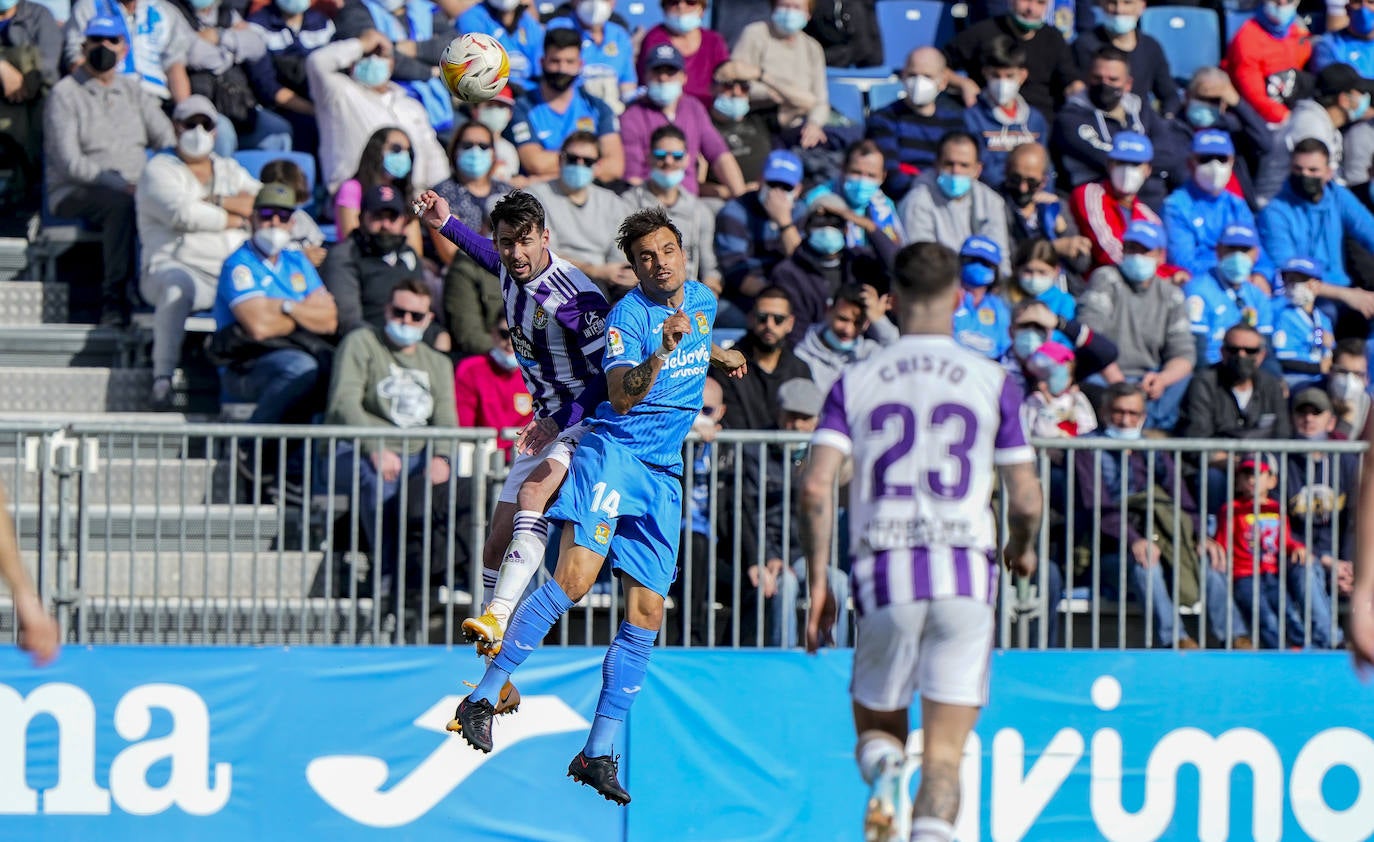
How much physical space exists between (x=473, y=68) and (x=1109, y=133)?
6.89 meters

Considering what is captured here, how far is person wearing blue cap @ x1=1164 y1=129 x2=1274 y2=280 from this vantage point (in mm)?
14938

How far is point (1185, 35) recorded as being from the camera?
1750 centimetres

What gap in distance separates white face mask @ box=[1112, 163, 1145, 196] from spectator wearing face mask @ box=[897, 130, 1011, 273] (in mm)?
1083

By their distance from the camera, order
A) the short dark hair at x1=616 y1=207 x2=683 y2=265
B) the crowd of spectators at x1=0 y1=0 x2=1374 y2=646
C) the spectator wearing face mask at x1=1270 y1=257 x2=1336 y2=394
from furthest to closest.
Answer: the spectator wearing face mask at x1=1270 y1=257 x2=1336 y2=394
the crowd of spectators at x1=0 y1=0 x2=1374 y2=646
the short dark hair at x1=616 y1=207 x2=683 y2=265

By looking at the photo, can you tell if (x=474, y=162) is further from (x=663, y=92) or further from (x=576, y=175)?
(x=663, y=92)

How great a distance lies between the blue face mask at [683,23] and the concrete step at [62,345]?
4615 mm

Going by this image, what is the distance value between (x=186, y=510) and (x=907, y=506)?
17.6 feet

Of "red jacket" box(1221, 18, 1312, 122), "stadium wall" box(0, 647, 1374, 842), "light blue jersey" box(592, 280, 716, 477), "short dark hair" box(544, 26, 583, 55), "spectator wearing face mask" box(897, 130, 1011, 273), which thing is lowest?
"stadium wall" box(0, 647, 1374, 842)

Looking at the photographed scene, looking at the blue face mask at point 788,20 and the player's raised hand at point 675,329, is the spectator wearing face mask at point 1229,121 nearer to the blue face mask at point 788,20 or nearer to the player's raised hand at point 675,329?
the blue face mask at point 788,20

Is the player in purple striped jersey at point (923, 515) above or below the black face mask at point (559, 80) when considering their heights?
below

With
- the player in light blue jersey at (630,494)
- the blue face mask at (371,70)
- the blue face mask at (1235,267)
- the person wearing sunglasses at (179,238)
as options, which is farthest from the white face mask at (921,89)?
the player in light blue jersey at (630,494)

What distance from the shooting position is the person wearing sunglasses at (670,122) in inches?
567

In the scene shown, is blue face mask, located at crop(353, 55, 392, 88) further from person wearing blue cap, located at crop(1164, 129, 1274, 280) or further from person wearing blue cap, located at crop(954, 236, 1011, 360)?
person wearing blue cap, located at crop(1164, 129, 1274, 280)

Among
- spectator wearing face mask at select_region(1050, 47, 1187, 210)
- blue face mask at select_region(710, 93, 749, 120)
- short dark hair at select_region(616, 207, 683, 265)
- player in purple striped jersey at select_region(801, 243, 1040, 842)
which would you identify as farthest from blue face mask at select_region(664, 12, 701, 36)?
player in purple striped jersey at select_region(801, 243, 1040, 842)
